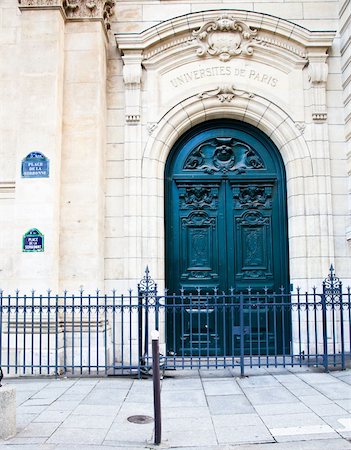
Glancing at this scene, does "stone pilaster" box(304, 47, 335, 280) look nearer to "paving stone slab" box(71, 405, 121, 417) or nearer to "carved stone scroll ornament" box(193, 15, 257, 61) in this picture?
"carved stone scroll ornament" box(193, 15, 257, 61)

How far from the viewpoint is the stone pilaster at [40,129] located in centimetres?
878

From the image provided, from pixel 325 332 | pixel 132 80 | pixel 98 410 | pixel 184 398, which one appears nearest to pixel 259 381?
pixel 325 332

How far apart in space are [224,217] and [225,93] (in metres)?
2.59

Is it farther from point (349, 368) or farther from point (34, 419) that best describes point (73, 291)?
point (349, 368)

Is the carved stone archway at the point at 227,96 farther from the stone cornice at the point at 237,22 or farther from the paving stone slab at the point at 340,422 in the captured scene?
the paving stone slab at the point at 340,422

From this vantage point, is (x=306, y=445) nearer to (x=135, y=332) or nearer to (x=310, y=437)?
(x=310, y=437)

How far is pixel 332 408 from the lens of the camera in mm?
6117

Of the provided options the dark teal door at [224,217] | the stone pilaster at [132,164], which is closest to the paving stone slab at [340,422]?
the dark teal door at [224,217]

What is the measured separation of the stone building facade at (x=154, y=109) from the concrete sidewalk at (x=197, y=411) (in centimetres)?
→ 230

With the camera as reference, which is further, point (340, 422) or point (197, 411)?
point (197, 411)

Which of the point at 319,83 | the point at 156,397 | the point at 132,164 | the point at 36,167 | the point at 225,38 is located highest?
the point at 225,38

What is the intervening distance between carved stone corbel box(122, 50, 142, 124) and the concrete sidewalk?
5.20 metres

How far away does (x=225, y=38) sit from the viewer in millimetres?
10328

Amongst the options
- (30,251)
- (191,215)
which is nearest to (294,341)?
(191,215)
